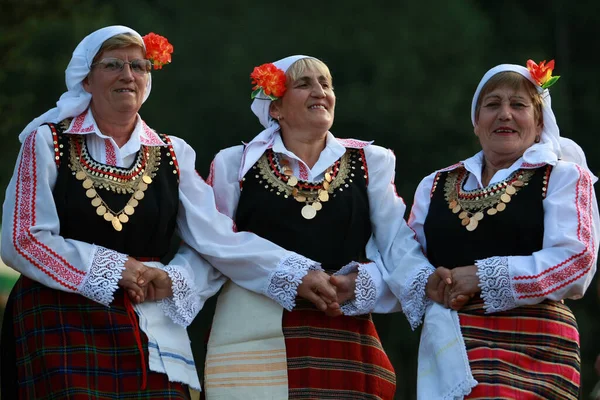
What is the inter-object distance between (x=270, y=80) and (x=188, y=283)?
1.04 meters

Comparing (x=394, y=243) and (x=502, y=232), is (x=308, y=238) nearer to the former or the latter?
(x=394, y=243)

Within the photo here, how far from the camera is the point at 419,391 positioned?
4.75 metres

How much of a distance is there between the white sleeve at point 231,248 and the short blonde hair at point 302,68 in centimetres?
62

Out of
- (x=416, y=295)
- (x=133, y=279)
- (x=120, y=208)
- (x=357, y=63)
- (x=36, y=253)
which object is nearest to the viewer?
(x=36, y=253)

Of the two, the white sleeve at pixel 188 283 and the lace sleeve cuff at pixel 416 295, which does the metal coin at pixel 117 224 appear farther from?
the lace sleeve cuff at pixel 416 295

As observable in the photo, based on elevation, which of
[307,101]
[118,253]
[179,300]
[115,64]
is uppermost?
[115,64]

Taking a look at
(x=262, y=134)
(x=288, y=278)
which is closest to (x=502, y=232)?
(x=288, y=278)

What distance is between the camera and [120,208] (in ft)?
15.5

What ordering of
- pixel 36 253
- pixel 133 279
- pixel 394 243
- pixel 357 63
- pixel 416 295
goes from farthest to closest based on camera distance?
pixel 357 63, pixel 394 243, pixel 416 295, pixel 133 279, pixel 36 253

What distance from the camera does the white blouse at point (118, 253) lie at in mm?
4527

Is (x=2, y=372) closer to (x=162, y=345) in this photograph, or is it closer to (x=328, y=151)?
(x=162, y=345)

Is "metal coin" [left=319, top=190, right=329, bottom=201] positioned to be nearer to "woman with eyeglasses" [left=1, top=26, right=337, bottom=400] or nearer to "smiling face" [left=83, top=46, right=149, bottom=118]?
"woman with eyeglasses" [left=1, top=26, right=337, bottom=400]

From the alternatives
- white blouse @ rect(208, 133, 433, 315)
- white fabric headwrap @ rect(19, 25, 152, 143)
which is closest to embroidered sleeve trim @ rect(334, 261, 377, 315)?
white blouse @ rect(208, 133, 433, 315)

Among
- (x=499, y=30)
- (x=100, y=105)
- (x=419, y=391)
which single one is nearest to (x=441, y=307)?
(x=419, y=391)
